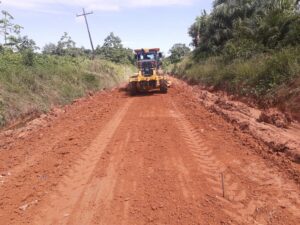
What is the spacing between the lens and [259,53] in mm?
17922

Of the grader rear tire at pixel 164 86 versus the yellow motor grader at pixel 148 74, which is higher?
the yellow motor grader at pixel 148 74

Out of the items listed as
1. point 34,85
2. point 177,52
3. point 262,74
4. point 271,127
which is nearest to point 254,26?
point 262,74

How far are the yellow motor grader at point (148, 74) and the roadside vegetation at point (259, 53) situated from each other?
321cm

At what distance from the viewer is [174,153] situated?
7.35 meters

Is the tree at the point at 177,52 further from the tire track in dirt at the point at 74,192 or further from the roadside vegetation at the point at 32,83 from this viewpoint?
the tire track in dirt at the point at 74,192

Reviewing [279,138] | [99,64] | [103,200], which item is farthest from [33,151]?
[99,64]

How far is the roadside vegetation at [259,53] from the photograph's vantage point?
12492 millimetres

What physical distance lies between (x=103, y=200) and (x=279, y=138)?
4.62m

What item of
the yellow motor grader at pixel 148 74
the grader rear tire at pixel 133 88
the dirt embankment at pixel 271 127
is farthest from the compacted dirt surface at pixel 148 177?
the grader rear tire at pixel 133 88

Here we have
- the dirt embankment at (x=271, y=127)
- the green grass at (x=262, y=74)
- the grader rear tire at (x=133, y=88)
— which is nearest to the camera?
the dirt embankment at (x=271, y=127)

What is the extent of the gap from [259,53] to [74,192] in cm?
1469

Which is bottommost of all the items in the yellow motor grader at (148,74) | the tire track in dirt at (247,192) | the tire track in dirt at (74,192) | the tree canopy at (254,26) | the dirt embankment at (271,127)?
the dirt embankment at (271,127)

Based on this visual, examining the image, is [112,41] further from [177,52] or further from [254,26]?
[254,26]

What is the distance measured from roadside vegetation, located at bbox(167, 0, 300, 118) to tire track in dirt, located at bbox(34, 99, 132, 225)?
6445 mm
